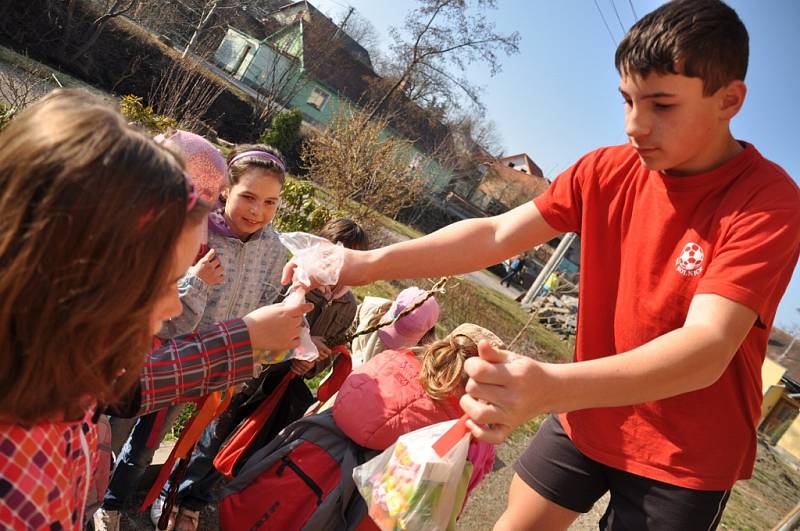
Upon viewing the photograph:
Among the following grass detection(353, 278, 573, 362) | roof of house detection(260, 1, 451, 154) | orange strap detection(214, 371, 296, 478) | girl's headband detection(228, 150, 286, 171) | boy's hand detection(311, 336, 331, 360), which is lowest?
grass detection(353, 278, 573, 362)

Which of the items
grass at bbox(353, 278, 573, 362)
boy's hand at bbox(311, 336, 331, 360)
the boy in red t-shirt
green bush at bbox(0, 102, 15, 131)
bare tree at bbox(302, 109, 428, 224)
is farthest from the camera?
grass at bbox(353, 278, 573, 362)

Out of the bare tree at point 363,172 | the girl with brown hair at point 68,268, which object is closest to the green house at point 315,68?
the bare tree at point 363,172

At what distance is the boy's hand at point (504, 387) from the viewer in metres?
1.38

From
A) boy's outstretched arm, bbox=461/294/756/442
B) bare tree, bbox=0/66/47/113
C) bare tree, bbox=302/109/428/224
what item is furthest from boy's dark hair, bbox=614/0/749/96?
bare tree, bbox=302/109/428/224

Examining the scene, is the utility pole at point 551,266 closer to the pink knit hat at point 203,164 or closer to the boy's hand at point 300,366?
the boy's hand at point 300,366

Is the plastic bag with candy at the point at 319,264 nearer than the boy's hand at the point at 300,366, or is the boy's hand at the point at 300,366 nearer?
the plastic bag with candy at the point at 319,264

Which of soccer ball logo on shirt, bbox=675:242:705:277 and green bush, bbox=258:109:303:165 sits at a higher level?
Answer: soccer ball logo on shirt, bbox=675:242:705:277

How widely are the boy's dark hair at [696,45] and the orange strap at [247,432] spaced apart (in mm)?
2312

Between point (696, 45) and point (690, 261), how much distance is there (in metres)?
0.66

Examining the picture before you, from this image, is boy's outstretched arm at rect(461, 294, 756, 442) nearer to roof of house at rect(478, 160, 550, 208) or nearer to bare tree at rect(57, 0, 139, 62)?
bare tree at rect(57, 0, 139, 62)

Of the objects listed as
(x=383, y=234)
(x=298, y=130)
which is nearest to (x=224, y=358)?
(x=383, y=234)

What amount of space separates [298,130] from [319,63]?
17365 millimetres

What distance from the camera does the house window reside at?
40719 mm

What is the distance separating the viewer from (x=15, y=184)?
40.1 inches
